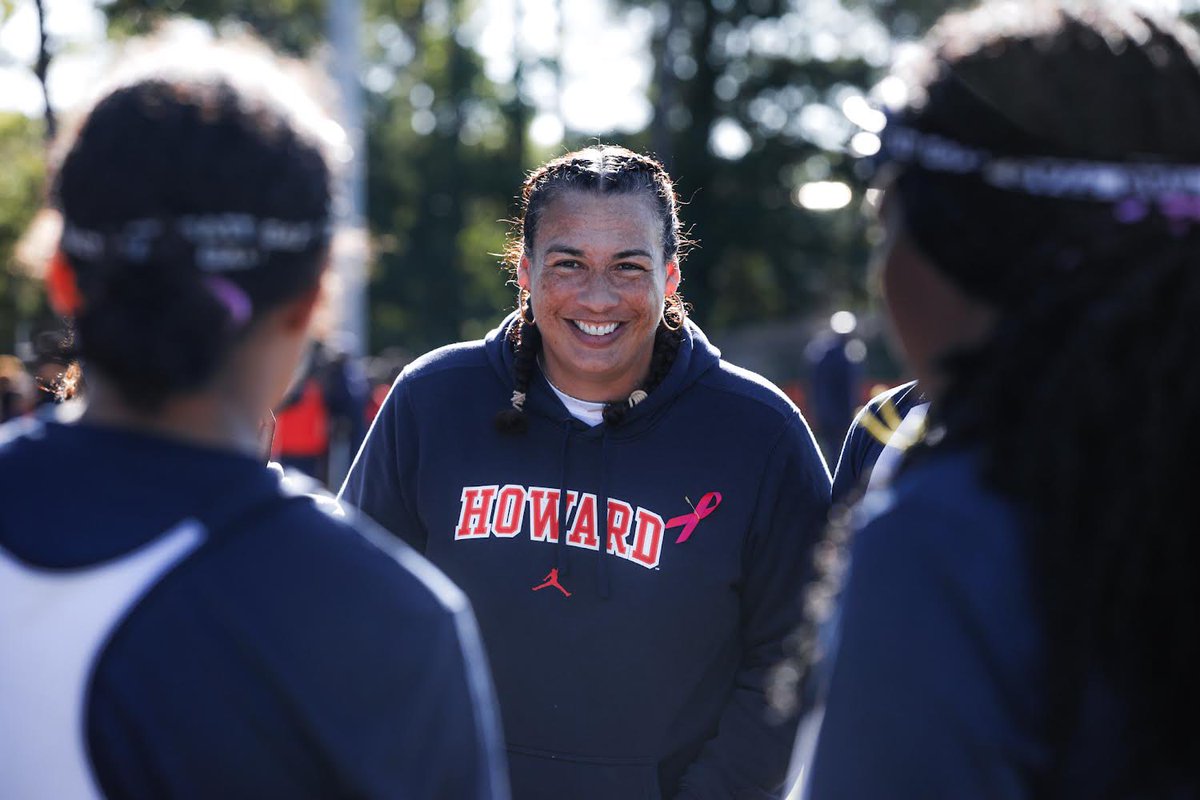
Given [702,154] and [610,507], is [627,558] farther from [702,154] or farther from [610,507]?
[702,154]

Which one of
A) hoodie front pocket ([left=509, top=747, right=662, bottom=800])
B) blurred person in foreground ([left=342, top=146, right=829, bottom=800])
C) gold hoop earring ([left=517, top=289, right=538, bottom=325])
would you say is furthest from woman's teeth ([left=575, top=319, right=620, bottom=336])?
hoodie front pocket ([left=509, top=747, right=662, bottom=800])

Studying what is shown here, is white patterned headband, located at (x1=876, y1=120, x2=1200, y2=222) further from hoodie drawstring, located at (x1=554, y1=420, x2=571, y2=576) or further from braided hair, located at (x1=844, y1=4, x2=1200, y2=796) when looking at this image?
hoodie drawstring, located at (x1=554, y1=420, x2=571, y2=576)

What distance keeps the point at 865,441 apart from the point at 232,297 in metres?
2.26

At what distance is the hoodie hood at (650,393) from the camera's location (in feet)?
11.3

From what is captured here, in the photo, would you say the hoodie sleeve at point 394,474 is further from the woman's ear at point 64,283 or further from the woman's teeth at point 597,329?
the woman's ear at point 64,283

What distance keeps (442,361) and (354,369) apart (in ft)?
28.9

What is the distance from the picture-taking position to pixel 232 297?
5.23 ft

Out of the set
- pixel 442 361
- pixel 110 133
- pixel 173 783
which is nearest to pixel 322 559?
pixel 173 783

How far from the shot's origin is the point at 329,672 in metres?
1.55

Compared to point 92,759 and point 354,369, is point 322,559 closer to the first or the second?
point 92,759

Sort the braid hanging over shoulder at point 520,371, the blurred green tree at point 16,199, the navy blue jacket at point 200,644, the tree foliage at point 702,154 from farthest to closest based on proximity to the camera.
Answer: the tree foliage at point 702,154
the blurred green tree at point 16,199
the braid hanging over shoulder at point 520,371
the navy blue jacket at point 200,644

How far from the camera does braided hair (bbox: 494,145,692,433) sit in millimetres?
3561

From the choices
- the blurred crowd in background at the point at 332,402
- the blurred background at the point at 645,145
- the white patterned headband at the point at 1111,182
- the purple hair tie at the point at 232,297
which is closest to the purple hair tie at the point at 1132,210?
the white patterned headband at the point at 1111,182

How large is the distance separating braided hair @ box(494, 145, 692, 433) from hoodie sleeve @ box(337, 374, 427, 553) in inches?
10.4
